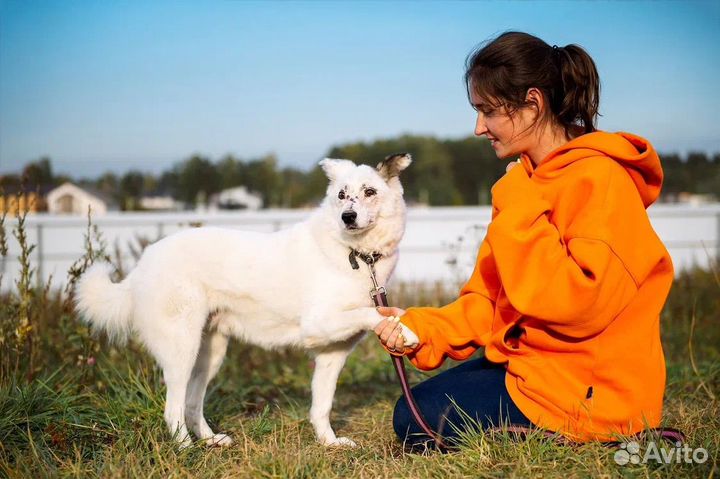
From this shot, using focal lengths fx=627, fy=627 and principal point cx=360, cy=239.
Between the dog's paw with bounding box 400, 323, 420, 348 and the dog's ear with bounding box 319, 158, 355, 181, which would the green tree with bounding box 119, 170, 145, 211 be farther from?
the dog's paw with bounding box 400, 323, 420, 348

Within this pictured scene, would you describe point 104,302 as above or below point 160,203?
below

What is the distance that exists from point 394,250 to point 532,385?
1.24 meters

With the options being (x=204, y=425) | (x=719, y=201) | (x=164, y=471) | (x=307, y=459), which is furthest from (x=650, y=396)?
(x=719, y=201)

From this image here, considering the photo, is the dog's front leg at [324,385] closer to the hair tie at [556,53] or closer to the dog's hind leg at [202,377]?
the dog's hind leg at [202,377]

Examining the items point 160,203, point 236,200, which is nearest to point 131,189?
point 160,203

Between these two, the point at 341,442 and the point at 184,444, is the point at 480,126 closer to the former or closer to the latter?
the point at 341,442

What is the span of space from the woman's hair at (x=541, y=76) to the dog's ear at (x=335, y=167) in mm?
1188

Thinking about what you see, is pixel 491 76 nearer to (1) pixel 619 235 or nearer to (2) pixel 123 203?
(1) pixel 619 235

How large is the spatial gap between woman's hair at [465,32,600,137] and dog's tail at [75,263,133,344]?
2.30m

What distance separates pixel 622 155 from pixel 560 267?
0.50m

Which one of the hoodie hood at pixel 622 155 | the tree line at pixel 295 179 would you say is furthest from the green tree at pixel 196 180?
the hoodie hood at pixel 622 155

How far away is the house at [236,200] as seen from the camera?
16062 millimetres

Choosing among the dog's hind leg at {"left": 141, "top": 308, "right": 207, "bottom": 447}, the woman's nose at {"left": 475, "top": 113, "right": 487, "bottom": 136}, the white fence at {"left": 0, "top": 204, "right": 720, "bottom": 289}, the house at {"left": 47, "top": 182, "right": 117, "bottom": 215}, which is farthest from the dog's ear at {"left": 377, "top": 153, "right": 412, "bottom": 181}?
the house at {"left": 47, "top": 182, "right": 117, "bottom": 215}

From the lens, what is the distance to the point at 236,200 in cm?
1648
